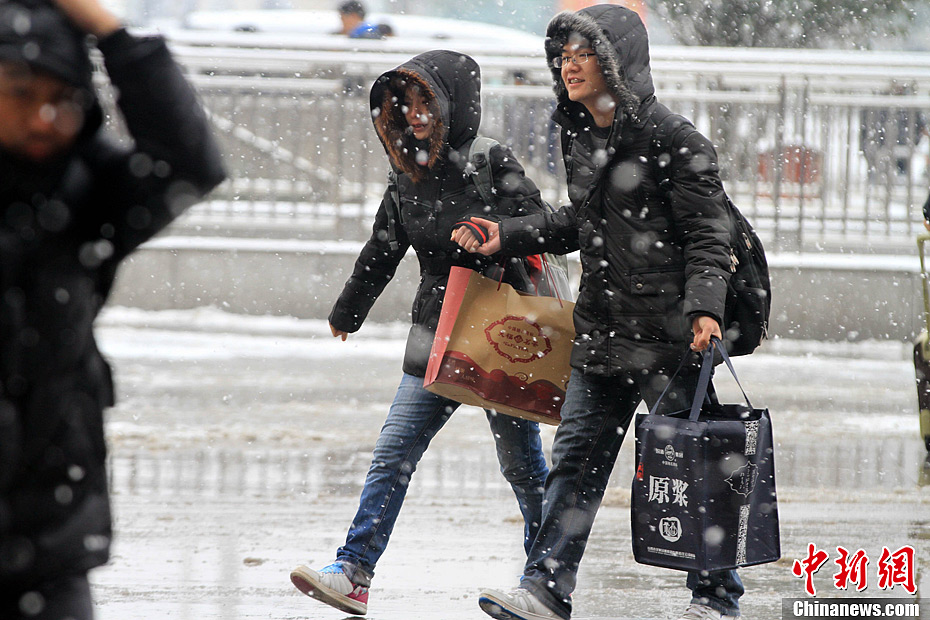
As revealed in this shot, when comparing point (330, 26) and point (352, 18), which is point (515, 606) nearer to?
point (352, 18)

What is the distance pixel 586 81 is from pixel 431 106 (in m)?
0.58

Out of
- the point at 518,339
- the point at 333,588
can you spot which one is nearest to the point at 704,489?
the point at 518,339

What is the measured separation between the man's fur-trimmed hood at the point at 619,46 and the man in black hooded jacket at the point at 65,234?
1895mm

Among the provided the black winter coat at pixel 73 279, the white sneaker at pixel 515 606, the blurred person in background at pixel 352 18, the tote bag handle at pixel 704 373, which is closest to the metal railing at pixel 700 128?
the blurred person in background at pixel 352 18

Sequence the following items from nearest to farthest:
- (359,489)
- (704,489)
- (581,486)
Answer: (704,489), (581,486), (359,489)

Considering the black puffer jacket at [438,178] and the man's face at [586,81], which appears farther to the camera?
the black puffer jacket at [438,178]

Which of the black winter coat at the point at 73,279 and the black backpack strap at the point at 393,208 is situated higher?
the black backpack strap at the point at 393,208

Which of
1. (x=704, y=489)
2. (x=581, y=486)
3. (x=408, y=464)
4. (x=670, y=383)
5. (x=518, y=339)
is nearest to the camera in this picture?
(x=704, y=489)

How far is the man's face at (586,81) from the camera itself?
3537 millimetres

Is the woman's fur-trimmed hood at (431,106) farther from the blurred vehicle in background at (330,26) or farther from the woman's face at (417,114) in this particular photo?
the blurred vehicle in background at (330,26)

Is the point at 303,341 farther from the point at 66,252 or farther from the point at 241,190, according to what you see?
the point at 66,252

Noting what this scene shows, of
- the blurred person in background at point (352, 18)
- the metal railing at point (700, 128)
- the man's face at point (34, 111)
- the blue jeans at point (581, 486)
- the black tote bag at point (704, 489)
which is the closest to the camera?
the man's face at point (34, 111)

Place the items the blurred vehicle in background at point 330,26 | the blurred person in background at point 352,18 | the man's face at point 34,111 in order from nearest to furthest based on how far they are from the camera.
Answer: the man's face at point 34,111, the blurred person in background at point 352,18, the blurred vehicle in background at point 330,26

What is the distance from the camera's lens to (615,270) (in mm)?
3543
